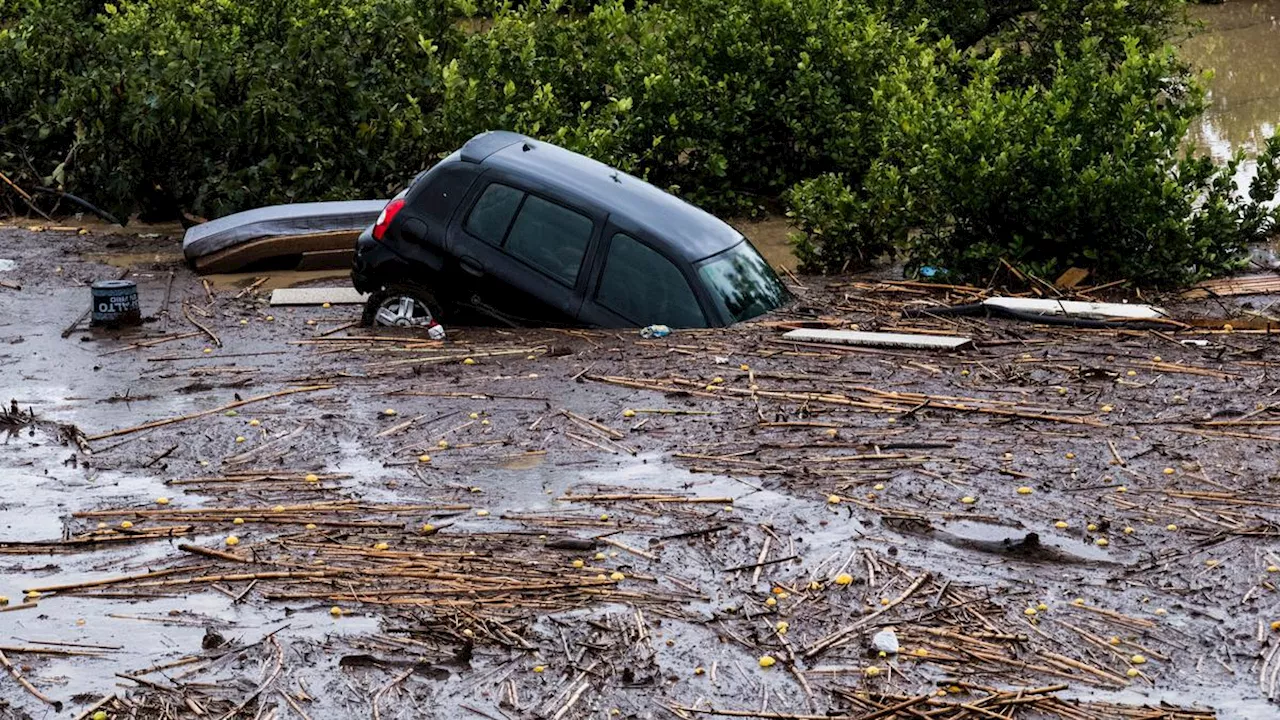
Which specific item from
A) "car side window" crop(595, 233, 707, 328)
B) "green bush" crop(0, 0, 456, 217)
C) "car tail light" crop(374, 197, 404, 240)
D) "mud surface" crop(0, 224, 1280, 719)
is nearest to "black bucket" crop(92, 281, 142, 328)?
"mud surface" crop(0, 224, 1280, 719)

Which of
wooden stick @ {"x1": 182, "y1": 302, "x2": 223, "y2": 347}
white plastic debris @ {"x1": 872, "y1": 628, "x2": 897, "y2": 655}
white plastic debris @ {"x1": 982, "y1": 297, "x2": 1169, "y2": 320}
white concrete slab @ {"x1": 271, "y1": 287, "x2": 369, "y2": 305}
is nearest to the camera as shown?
white plastic debris @ {"x1": 872, "y1": 628, "x2": 897, "y2": 655}

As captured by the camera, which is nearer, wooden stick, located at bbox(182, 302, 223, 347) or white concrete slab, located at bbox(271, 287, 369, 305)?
wooden stick, located at bbox(182, 302, 223, 347)

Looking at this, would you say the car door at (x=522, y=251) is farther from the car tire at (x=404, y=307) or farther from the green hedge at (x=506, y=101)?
the green hedge at (x=506, y=101)

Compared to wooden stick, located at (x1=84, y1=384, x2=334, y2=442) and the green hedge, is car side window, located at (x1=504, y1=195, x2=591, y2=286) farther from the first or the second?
the green hedge

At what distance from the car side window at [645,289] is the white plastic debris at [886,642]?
5020 millimetres

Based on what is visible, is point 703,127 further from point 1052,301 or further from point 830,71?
point 1052,301

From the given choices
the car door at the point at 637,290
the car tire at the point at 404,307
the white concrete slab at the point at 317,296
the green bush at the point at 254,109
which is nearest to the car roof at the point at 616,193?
the car door at the point at 637,290

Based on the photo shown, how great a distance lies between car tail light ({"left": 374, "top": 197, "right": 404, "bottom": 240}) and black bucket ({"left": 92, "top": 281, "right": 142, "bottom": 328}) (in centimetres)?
206

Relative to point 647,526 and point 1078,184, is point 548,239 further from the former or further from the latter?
point 1078,184

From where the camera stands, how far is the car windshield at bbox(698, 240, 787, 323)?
430 inches

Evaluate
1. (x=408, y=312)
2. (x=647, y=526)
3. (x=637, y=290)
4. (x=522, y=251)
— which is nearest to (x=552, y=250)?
(x=522, y=251)

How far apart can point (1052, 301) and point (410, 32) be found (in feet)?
26.9

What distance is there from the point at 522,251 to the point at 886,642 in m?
5.62

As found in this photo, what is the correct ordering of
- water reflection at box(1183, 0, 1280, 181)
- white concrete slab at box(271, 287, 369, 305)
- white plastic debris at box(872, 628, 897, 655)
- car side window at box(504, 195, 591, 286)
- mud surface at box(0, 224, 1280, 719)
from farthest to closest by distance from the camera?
water reflection at box(1183, 0, 1280, 181), white concrete slab at box(271, 287, 369, 305), car side window at box(504, 195, 591, 286), white plastic debris at box(872, 628, 897, 655), mud surface at box(0, 224, 1280, 719)
